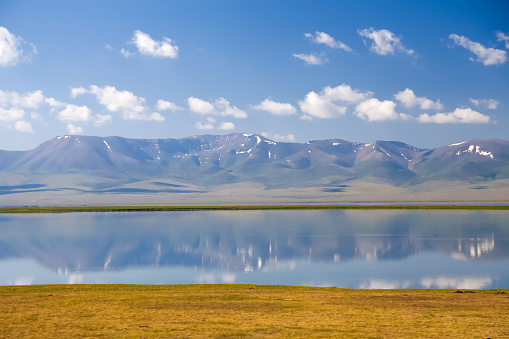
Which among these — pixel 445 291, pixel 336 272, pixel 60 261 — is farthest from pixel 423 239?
pixel 60 261

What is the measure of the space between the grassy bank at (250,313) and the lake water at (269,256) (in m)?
7.42

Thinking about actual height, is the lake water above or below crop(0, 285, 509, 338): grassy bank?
below

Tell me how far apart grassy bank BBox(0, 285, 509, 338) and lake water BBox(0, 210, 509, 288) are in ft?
24.3

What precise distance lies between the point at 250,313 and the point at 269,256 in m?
25.9

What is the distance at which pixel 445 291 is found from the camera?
26078 mm

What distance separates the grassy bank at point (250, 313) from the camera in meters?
16.6

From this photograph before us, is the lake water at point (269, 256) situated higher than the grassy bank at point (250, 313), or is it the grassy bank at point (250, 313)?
the grassy bank at point (250, 313)

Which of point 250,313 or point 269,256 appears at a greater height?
point 250,313

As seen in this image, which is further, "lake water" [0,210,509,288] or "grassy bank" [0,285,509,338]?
"lake water" [0,210,509,288]

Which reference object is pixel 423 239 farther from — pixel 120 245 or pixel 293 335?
pixel 293 335

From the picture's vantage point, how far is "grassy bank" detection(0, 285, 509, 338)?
16.6 metres

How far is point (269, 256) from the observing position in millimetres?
45469

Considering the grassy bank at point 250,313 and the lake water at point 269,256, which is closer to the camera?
the grassy bank at point 250,313

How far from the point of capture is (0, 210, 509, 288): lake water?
34.3 meters
